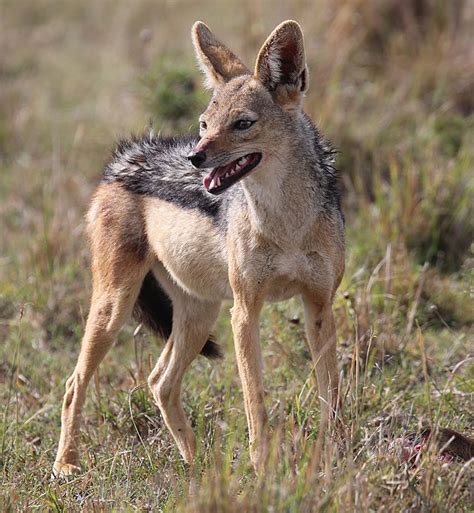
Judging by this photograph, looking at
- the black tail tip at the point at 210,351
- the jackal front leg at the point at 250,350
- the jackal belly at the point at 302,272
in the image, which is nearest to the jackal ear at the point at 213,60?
the jackal belly at the point at 302,272

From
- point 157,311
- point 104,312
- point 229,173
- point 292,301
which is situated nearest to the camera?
point 229,173

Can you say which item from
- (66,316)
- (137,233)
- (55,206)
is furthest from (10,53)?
(137,233)

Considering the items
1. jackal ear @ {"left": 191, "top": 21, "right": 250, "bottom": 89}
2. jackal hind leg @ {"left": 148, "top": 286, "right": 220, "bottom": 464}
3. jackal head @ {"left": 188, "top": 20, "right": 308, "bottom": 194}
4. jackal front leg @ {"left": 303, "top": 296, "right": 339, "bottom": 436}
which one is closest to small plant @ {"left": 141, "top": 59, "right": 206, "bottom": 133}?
jackal hind leg @ {"left": 148, "top": 286, "right": 220, "bottom": 464}

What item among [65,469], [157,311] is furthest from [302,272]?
[65,469]

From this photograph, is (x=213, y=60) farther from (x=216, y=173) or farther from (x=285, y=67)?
(x=216, y=173)

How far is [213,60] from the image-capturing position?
579cm

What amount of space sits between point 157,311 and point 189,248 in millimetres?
766

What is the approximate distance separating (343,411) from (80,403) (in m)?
1.71

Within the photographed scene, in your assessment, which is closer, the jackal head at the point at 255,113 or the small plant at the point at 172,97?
the jackal head at the point at 255,113

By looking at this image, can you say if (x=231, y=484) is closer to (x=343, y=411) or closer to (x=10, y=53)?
(x=343, y=411)

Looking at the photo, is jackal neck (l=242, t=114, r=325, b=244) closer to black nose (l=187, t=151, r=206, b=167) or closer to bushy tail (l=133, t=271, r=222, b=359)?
black nose (l=187, t=151, r=206, b=167)

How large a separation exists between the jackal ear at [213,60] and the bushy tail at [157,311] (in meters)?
1.45

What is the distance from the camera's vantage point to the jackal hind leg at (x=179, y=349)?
642 cm

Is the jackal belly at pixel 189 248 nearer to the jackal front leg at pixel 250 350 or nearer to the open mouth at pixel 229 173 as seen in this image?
the jackal front leg at pixel 250 350
